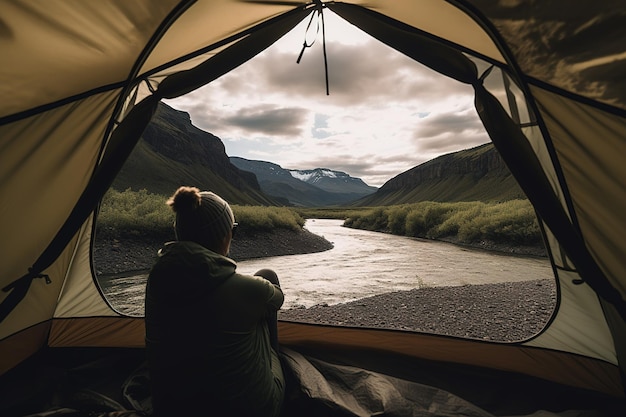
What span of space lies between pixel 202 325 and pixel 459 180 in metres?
131

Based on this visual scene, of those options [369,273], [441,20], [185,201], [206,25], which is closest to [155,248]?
[369,273]

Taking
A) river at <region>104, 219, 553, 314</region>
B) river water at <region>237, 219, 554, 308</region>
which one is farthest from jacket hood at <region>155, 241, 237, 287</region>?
river water at <region>237, 219, 554, 308</region>

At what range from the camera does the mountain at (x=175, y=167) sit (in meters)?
69.3

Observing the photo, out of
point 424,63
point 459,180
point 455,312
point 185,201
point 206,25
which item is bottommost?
point 455,312

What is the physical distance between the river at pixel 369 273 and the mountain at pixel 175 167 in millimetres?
54857

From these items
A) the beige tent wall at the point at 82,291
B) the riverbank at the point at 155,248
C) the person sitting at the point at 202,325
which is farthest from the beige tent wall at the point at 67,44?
the riverbank at the point at 155,248

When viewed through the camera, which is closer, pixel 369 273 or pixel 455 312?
pixel 455 312

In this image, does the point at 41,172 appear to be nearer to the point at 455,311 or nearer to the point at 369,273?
the point at 455,311

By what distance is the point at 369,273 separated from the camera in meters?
12.0

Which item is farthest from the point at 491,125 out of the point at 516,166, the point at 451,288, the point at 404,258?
the point at 404,258

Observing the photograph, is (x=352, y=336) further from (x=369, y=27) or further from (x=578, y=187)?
(x=369, y=27)

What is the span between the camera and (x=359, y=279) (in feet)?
36.0

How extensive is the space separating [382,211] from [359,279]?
28.6 meters

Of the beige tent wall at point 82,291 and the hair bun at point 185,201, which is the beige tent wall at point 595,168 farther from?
the beige tent wall at point 82,291
